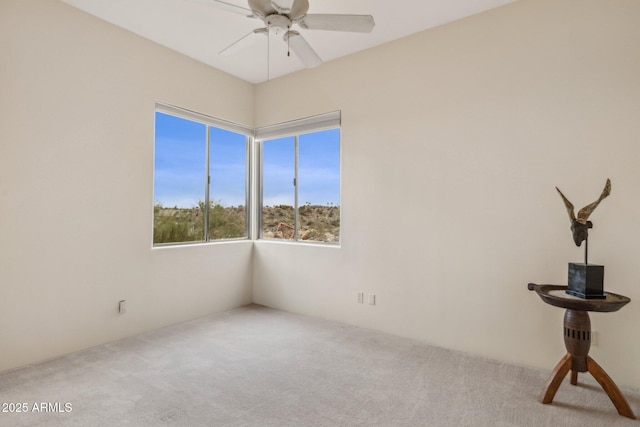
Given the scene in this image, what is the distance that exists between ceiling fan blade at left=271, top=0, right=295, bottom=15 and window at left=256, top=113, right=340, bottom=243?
1.76 meters

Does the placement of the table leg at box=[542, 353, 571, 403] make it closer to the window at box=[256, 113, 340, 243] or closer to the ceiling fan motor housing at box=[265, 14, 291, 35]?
the window at box=[256, 113, 340, 243]

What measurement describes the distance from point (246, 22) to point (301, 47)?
987 mm

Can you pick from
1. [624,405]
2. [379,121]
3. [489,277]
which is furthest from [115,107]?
[624,405]

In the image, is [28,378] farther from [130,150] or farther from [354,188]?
[354,188]

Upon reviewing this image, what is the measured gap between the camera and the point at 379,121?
3.32 m

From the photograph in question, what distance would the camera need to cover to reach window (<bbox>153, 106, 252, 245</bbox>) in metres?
3.54

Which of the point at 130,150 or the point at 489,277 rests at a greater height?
the point at 130,150

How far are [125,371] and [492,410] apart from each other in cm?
250

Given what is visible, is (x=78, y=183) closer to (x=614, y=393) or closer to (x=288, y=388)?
(x=288, y=388)

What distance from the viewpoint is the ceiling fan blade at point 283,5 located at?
1.78 metres

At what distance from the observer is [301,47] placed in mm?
2252

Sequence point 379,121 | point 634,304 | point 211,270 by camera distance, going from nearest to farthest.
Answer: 1. point 634,304
2. point 379,121
3. point 211,270

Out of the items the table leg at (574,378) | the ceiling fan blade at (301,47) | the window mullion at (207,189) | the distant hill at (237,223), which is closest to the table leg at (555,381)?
the table leg at (574,378)

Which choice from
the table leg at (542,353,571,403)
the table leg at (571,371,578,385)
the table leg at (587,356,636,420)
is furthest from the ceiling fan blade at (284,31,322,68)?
the table leg at (571,371,578,385)
